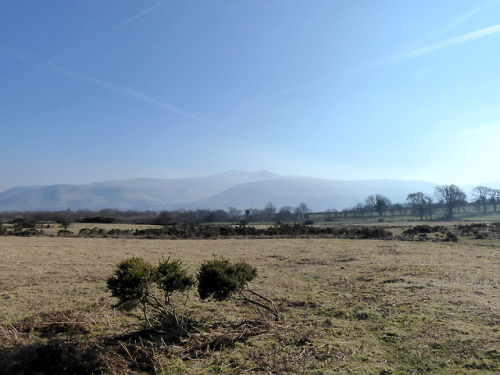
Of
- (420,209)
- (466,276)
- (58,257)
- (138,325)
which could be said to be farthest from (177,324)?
(420,209)

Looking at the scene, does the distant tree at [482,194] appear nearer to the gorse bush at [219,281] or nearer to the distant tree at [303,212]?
the distant tree at [303,212]

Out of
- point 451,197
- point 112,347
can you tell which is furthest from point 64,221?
point 451,197

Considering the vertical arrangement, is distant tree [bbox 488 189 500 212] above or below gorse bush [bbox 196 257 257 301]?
above

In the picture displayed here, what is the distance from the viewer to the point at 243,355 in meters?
6.92

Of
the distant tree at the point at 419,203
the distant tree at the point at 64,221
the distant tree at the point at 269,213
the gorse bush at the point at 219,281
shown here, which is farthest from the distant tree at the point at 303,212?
the gorse bush at the point at 219,281

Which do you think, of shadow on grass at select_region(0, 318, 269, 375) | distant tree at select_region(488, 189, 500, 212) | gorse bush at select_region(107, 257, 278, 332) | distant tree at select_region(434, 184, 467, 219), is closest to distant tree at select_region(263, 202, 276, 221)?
distant tree at select_region(434, 184, 467, 219)

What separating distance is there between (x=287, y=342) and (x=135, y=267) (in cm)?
419

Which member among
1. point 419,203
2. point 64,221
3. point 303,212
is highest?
point 419,203

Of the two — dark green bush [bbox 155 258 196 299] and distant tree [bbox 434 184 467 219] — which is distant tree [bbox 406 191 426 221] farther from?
dark green bush [bbox 155 258 196 299]

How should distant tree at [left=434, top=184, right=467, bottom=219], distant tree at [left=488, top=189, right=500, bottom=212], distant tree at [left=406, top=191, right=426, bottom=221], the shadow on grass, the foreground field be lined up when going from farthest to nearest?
distant tree at [left=488, top=189, right=500, bottom=212] < distant tree at [left=406, top=191, right=426, bottom=221] < distant tree at [left=434, top=184, right=467, bottom=219] < the foreground field < the shadow on grass

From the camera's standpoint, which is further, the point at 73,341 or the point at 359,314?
the point at 359,314

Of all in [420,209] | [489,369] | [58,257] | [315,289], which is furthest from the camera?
[420,209]

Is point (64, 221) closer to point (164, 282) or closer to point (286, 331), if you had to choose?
point (164, 282)

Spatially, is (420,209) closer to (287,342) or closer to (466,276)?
(466,276)
